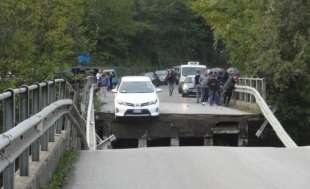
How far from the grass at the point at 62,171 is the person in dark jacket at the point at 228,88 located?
62.9 ft

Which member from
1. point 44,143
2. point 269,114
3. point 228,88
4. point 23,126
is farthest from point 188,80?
point 23,126

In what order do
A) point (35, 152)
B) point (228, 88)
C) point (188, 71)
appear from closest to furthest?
1. point (35, 152)
2. point (228, 88)
3. point (188, 71)

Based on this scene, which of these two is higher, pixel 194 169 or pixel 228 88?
pixel 228 88

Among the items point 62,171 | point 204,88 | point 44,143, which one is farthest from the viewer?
point 204,88

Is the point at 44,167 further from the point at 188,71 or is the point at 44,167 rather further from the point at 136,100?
the point at 188,71

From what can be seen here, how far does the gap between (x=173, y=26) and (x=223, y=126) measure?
70.7m

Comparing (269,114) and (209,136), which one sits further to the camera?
(209,136)

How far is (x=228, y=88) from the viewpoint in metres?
32.9

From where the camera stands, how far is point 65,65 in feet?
69.4

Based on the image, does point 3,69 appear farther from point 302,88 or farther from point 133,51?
point 133,51

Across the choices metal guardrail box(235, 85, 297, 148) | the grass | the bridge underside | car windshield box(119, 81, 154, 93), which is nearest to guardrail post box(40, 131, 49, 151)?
the grass

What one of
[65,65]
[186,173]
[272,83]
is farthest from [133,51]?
[186,173]

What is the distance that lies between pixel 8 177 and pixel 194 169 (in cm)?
542

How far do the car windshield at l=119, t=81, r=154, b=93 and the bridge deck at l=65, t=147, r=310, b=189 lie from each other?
11821 millimetres
